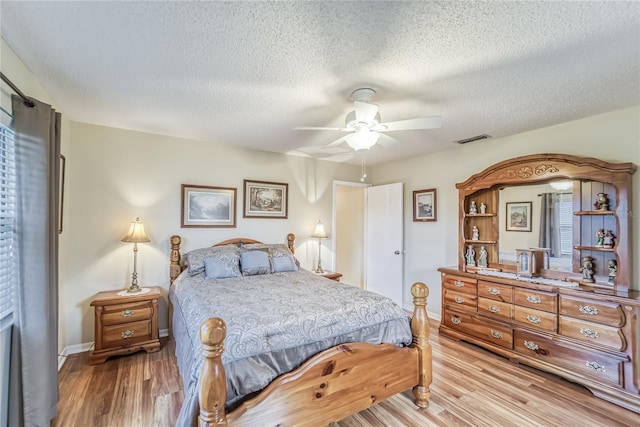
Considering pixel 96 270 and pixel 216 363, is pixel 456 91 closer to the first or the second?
pixel 216 363

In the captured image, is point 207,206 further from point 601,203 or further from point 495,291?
point 601,203

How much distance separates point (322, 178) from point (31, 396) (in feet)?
12.9

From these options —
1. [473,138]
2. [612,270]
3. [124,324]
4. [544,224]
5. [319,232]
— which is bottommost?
[124,324]

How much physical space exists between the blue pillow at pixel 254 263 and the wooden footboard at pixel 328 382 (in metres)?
1.77

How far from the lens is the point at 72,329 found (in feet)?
10.1

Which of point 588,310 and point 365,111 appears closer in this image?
point 365,111

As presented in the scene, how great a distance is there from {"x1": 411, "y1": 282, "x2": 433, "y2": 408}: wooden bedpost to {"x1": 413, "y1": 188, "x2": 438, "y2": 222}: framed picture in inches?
91.7

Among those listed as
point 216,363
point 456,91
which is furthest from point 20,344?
point 456,91

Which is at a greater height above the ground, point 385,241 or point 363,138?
point 363,138

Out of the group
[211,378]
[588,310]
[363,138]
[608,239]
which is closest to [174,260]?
[211,378]

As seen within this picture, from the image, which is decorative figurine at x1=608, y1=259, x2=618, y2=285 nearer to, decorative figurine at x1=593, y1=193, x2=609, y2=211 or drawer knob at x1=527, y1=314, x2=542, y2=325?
decorative figurine at x1=593, y1=193, x2=609, y2=211

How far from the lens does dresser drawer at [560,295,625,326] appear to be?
2332mm

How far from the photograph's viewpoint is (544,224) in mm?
3117

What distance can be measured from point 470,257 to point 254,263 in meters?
2.69
